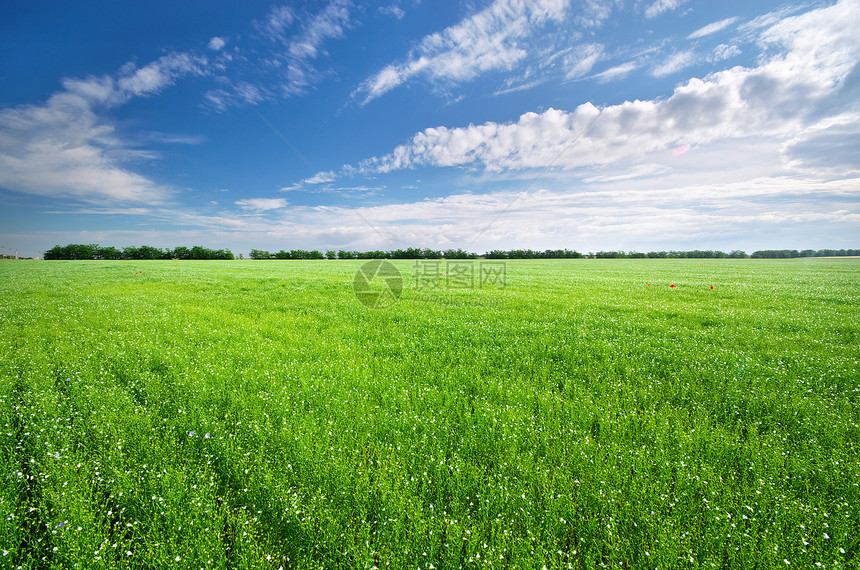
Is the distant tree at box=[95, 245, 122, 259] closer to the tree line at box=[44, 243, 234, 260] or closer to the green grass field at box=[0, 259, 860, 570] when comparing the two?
the tree line at box=[44, 243, 234, 260]

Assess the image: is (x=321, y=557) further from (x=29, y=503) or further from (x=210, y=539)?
(x=29, y=503)

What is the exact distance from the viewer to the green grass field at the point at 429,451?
11.2 feet

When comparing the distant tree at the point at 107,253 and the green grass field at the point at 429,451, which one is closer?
the green grass field at the point at 429,451

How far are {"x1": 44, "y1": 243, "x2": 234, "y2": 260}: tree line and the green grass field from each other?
12343 centimetres

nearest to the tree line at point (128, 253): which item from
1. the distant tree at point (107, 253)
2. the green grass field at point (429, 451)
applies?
the distant tree at point (107, 253)

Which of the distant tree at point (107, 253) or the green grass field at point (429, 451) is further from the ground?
the distant tree at point (107, 253)

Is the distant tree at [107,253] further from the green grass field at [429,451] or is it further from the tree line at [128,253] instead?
the green grass field at [429,451]

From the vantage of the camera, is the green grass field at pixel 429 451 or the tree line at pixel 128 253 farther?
the tree line at pixel 128 253

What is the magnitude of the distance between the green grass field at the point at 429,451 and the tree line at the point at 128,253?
4859 inches

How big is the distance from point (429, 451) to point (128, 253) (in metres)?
139

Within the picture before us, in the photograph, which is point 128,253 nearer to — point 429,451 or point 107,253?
point 107,253

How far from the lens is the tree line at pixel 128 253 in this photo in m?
99.4

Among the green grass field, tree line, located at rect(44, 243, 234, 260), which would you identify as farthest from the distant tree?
the green grass field

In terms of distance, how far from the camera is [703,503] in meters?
4.01
